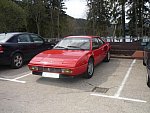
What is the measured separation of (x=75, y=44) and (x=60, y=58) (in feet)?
Answer: 4.23

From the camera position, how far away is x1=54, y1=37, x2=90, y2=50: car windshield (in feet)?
24.3

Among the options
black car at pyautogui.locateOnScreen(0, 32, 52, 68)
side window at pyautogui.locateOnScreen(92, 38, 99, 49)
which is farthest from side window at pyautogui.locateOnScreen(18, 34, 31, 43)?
side window at pyautogui.locateOnScreen(92, 38, 99, 49)

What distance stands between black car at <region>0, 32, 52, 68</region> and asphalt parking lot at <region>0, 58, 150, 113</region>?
589 mm

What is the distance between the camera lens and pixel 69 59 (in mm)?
6332

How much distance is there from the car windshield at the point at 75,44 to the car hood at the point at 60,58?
1.13 ft

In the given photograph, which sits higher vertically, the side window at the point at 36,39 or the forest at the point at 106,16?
the forest at the point at 106,16

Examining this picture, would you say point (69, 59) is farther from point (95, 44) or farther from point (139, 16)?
point (139, 16)

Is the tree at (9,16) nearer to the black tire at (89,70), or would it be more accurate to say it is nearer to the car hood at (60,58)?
the car hood at (60,58)

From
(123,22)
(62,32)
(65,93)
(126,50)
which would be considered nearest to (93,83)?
(65,93)

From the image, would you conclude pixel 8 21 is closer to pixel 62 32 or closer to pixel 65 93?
pixel 62 32

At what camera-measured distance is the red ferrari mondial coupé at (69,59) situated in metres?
6.10

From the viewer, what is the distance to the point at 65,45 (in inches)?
302

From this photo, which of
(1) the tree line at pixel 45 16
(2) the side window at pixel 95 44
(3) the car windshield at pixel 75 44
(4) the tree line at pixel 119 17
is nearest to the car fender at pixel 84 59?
(3) the car windshield at pixel 75 44

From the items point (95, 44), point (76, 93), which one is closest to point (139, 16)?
point (95, 44)
